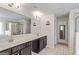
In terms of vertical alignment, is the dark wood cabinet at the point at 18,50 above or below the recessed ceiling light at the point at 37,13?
Answer: below

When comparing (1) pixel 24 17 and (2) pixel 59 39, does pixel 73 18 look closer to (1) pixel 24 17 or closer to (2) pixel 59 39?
(2) pixel 59 39

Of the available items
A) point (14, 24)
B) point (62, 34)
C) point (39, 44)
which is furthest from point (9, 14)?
point (39, 44)

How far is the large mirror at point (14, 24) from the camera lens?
71.2 inches

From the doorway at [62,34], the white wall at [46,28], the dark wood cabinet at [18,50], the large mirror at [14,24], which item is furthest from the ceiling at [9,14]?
the doorway at [62,34]

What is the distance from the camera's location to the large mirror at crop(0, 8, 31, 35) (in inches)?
71.2

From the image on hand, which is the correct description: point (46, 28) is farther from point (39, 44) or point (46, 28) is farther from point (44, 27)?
point (39, 44)

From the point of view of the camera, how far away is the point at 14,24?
A: 6.46ft

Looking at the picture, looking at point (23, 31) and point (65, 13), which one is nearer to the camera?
point (65, 13)

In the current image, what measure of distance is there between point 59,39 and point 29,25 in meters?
0.72

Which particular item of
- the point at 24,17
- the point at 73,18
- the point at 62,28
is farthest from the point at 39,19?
the point at 73,18

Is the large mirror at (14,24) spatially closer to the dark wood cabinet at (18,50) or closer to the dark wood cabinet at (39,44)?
the dark wood cabinet at (18,50)

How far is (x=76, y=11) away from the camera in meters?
1.75

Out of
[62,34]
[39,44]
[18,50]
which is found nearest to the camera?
[18,50]

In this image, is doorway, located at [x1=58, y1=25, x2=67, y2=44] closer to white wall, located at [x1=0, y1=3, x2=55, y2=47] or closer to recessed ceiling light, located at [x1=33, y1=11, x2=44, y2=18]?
white wall, located at [x1=0, y1=3, x2=55, y2=47]
